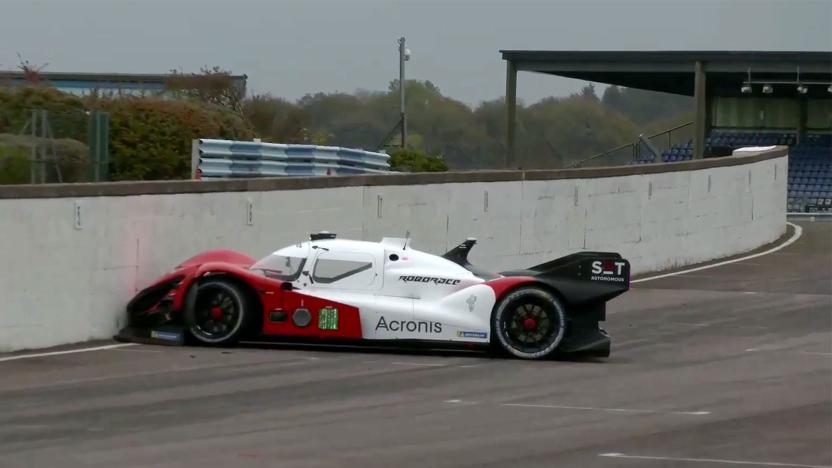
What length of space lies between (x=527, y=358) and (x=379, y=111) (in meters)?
29.8

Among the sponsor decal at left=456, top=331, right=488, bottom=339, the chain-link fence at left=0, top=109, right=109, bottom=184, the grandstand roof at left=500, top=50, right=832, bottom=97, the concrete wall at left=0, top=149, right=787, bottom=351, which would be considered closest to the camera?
the concrete wall at left=0, top=149, right=787, bottom=351

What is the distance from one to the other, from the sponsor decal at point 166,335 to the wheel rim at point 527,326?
3.56 metres

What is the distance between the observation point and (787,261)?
98.8 ft

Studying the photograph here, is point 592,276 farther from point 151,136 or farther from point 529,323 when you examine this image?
point 151,136

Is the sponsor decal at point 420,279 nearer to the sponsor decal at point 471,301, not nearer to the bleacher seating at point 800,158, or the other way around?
the sponsor decal at point 471,301

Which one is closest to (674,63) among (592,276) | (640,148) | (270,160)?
(640,148)

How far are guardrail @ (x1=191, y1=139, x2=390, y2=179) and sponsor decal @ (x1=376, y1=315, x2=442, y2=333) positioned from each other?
42.6 feet

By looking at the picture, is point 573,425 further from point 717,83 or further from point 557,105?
point 717,83

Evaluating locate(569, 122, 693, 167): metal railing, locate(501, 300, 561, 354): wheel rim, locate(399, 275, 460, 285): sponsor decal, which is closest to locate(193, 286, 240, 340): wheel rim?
locate(399, 275, 460, 285): sponsor decal

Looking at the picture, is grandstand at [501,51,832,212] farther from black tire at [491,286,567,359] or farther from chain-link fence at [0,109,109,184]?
black tire at [491,286,567,359]

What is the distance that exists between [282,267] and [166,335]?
1468 millimetres

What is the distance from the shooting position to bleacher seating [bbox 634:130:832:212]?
5875 centimetres

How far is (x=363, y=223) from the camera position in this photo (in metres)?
20.9

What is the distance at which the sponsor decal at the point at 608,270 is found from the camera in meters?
15.5
